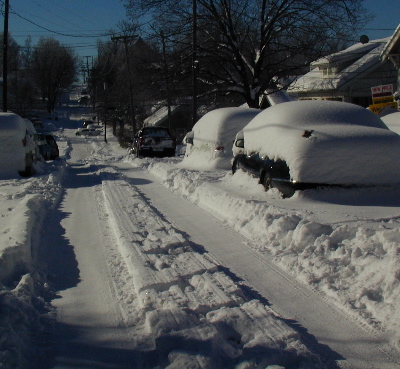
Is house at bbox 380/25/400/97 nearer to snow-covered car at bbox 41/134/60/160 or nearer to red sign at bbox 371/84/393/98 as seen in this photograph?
red sign at bbox 371/84/393/98

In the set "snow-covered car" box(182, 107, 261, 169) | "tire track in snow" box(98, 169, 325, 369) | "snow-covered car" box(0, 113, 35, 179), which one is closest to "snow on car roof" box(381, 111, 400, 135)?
"snow-covered car" box(182, 107, 261, 169)

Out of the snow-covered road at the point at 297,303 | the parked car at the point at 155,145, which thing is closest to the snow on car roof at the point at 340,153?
the snow-covered road at the point at 297,303

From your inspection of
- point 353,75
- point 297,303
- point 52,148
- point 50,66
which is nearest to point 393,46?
point 353,75

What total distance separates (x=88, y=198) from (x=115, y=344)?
857 cm

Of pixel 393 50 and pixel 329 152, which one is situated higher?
pixel 393 50

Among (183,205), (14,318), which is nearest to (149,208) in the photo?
(183,205)

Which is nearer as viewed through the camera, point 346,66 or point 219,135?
point 219,135

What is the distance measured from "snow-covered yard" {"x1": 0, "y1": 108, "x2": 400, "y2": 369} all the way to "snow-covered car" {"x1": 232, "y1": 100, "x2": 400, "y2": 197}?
28 centimetres

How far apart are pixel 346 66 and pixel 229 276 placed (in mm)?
30175

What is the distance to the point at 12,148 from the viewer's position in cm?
1592

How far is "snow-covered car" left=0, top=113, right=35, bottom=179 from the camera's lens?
1580cm

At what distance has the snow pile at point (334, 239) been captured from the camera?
189 inches

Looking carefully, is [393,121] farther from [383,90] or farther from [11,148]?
[11,148]

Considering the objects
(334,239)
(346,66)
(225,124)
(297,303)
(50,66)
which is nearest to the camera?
(297,303)
